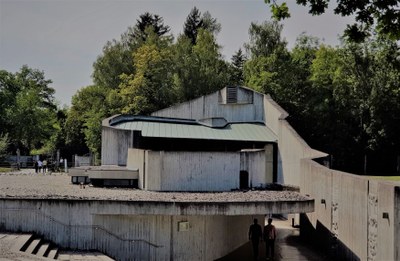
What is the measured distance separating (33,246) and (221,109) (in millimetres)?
21778

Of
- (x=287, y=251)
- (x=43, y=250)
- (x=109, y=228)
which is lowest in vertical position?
(x=287, y=251)

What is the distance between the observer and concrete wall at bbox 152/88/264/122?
35875 mm

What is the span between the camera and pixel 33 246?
638 inches

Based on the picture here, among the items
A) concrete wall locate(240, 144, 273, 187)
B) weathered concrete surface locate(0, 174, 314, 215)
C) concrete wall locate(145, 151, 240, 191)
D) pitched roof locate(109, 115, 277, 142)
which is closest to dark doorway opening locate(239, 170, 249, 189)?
concrete wall locate(240, 144, 273, 187)

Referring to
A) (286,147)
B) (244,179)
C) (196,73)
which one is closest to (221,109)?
(286,147)

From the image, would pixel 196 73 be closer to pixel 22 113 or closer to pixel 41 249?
pixel 22 113

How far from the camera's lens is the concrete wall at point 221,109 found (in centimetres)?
3588

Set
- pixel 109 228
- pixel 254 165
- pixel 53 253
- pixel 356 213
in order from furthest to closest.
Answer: pixel 254 165
pixel 109 228
pixel 356 213
pixel 53 253

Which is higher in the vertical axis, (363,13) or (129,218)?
(363,13)

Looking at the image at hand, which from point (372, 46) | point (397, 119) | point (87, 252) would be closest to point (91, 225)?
point (87, 252)

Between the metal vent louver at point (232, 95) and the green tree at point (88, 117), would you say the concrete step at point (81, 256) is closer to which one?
the metal vent louver at point (232, 95)

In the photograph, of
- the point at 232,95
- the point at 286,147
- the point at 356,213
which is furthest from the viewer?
the point at 232,95

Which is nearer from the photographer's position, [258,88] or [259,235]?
[259,235]

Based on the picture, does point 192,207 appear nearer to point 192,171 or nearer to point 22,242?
point 192,171
